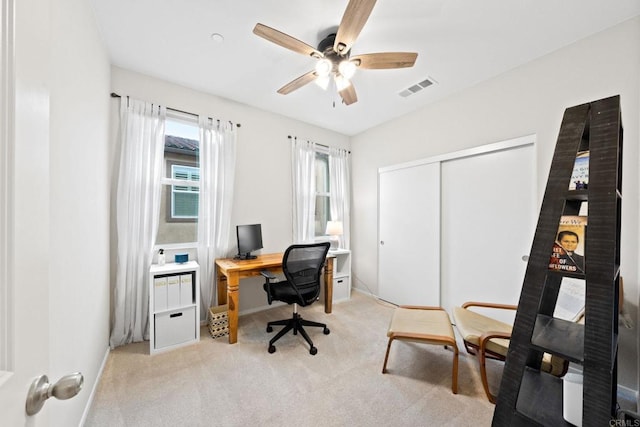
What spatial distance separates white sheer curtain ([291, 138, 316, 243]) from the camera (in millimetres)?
3404

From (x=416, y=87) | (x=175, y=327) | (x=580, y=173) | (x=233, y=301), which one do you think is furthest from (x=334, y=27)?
(x=175, y=327)

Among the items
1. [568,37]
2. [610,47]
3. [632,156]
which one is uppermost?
[568,37]

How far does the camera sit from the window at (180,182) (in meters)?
2.59

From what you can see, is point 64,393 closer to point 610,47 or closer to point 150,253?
point 150,253

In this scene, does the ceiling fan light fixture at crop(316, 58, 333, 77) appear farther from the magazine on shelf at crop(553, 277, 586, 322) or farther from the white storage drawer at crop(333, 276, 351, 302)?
the white storage drawer at crop(333, 276, 351, 302)

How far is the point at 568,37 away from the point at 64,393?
10.9 ft

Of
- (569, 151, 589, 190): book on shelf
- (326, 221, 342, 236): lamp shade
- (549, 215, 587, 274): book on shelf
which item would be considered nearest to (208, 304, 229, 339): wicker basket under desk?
(326, 221, 342, 236): lamp shade

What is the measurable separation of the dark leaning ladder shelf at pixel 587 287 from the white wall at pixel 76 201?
2.00 meters

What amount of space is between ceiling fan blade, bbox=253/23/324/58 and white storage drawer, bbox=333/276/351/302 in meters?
2.77

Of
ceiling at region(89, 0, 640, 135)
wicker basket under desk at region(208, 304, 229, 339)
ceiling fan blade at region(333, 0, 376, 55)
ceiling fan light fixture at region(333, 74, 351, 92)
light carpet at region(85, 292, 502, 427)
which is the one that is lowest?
light carpet at region(85, 292, 502, 427)

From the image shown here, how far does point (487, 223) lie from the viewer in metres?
2.46

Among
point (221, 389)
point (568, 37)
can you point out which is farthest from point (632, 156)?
point (221, 389)

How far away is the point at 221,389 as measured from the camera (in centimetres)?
174

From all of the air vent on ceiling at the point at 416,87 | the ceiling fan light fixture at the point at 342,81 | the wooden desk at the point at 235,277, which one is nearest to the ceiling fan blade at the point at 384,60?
the ceiling fan light fixture at the point at 342,81
